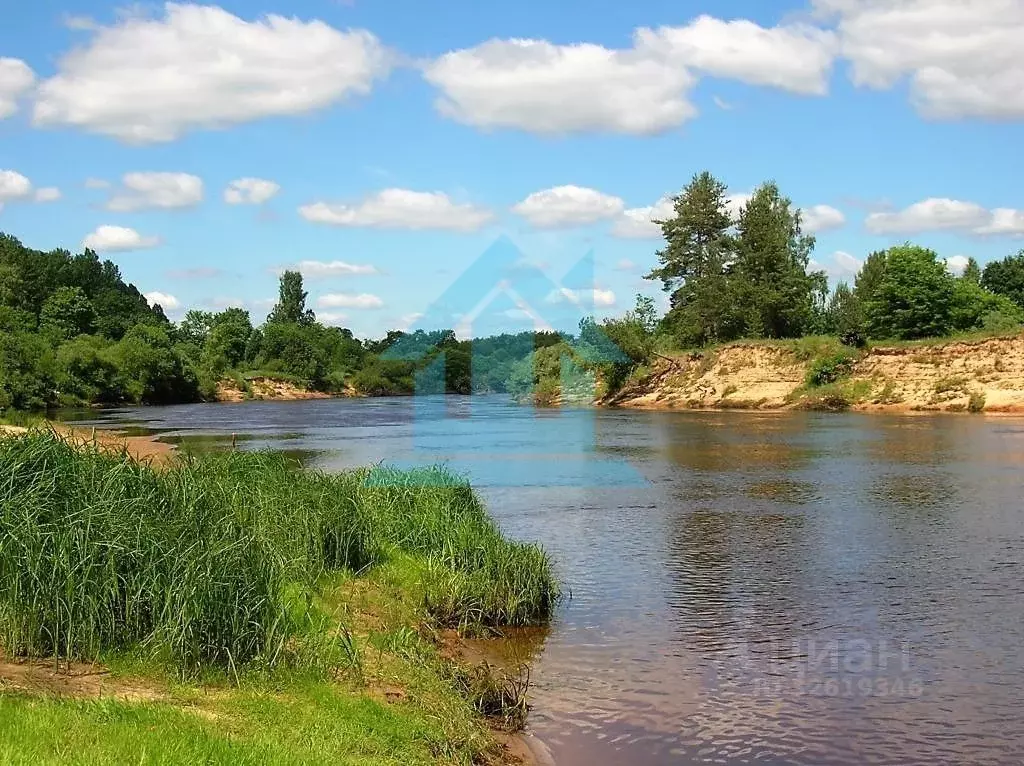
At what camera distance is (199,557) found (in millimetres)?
9758

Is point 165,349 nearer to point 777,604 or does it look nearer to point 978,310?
point 978,310

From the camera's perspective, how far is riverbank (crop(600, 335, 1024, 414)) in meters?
61.3

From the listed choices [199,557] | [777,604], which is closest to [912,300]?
[777,604]

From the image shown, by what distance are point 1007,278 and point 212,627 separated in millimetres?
123915

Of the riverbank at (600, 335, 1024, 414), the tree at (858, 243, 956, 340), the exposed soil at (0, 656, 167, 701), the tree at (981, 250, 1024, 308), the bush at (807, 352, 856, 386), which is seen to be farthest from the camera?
the tree at (981, 250, 1024, 308)

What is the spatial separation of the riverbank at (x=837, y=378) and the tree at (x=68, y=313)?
68.9 m

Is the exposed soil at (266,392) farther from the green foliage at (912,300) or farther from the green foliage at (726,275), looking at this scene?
the green foliage at (912,300)

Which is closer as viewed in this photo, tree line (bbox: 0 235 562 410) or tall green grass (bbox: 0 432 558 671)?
tall green grass (bbox: 0 432 558 671)

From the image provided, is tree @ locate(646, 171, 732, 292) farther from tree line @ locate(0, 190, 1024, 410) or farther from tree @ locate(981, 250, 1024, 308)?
tree @ locate(981, 250, 1024, 308)

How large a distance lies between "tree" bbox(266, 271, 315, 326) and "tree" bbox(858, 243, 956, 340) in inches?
4486

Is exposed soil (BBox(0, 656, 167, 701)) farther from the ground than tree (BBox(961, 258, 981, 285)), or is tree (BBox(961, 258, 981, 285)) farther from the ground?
tree (BBox(961, 258, 981, 285))

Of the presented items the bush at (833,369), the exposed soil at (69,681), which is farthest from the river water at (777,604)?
the bush at (833,369)

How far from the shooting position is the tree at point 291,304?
175500 mm

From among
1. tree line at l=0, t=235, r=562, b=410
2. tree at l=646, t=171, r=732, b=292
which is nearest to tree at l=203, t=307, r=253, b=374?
tree line at l=0, t=235, r=562, b=410
